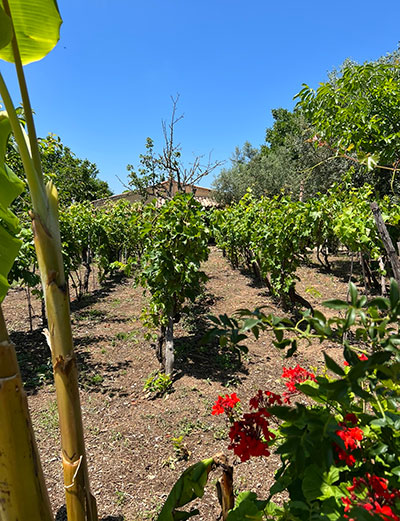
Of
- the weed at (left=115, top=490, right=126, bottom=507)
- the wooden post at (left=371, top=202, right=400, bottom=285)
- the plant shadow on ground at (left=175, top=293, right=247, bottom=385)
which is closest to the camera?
the wooden post at (left=371, top=202, right=400, bottom=285)

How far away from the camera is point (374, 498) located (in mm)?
852

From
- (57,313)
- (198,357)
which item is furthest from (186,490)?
(198,357)

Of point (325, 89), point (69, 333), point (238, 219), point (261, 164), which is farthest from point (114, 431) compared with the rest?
point (261, 164)

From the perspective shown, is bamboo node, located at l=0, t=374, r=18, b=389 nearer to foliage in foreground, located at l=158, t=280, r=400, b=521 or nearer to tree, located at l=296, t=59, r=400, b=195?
foliage in foreground, located at l=158, t=280, r=400, b=521

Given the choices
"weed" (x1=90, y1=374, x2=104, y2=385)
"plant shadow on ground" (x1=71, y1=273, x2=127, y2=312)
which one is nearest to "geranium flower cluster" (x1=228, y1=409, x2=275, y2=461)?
"weed" (x1=90, y1=374, x2=104, y2=385)

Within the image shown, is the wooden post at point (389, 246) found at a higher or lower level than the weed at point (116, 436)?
higher

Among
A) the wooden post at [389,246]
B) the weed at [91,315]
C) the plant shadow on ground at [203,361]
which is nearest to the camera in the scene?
the wooden post at [389,246]

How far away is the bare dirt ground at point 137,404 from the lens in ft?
8.41

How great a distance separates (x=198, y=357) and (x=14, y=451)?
167 inches

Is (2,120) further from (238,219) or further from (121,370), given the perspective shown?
(238,219)

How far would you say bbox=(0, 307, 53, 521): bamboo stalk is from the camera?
2.51 ft

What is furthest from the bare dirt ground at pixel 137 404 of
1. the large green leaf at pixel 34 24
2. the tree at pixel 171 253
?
the large green leaf at pixel 34 24

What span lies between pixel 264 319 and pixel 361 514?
0.48 metres

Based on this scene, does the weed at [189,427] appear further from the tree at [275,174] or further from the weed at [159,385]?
the tree at [275,174]
